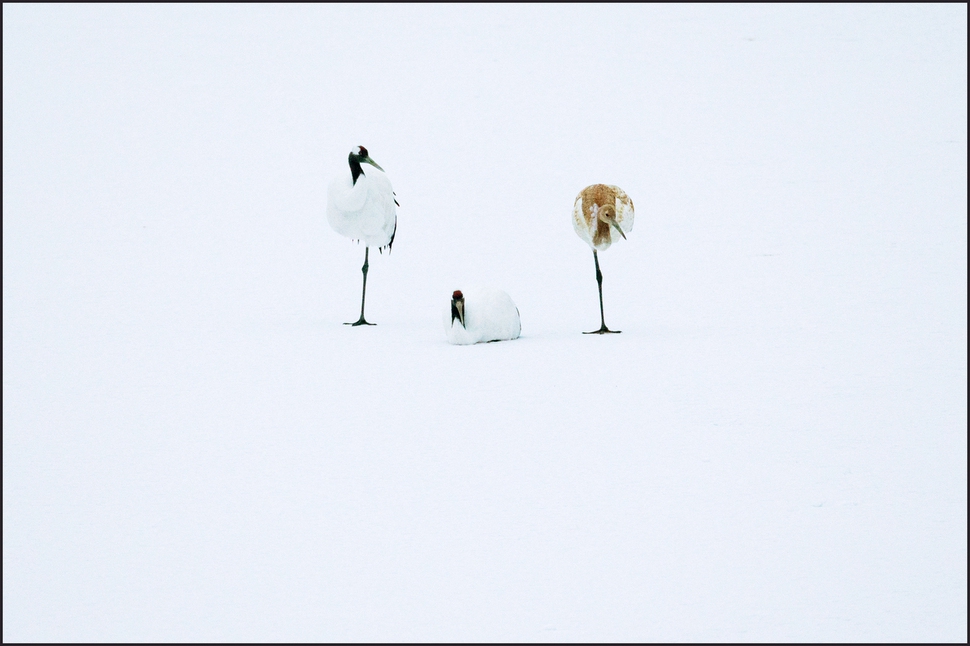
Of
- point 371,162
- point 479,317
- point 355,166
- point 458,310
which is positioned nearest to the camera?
point 458,310

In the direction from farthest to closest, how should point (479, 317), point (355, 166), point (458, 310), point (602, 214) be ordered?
1. point (355, 166)
2. point (602, 214)
3. point (479, 317)
4. point (458, 310)

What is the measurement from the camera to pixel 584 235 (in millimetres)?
10586

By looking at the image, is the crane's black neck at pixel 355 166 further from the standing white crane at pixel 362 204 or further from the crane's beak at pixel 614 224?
the crane's beak at pixel 614 224

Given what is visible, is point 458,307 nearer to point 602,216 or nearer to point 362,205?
point 602,216

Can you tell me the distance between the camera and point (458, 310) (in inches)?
376

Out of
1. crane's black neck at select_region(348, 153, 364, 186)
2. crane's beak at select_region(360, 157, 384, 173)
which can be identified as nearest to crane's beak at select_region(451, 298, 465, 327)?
crane's black neck at select_region(348, 153, 364, 186)

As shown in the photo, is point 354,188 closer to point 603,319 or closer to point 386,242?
point 386,242

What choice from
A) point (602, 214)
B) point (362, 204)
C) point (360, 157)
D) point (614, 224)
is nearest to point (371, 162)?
point (360, 157)

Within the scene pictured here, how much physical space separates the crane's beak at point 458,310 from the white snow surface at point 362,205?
7.35ft

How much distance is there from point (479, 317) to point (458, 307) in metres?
0.23

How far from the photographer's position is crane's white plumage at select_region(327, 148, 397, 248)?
11328 millimetres

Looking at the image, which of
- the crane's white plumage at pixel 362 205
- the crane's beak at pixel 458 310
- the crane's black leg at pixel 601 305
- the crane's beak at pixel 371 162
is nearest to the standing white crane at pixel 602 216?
the crane's black leg at pixel 601 305

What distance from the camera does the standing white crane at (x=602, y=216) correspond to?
10.4m

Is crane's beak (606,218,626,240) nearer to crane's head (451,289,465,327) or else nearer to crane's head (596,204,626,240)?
crane's head (596,204,626,240)
